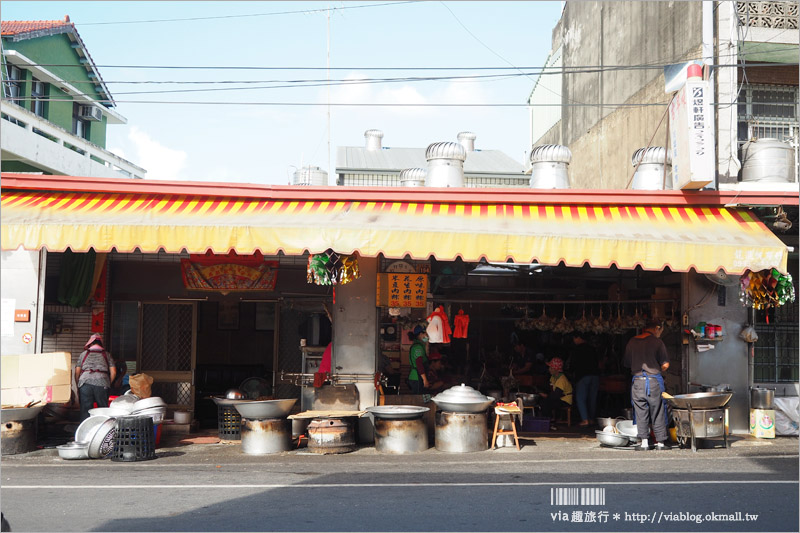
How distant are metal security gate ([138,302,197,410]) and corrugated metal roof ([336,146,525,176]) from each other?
47.9 ft

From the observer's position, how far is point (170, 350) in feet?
46.3

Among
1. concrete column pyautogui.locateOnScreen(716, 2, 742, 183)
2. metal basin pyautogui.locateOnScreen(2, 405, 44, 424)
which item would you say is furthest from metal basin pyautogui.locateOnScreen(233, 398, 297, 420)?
concrete column pyautogui.locateOnScreen(716, 2, 742, 183)

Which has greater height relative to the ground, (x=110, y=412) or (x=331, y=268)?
(x=331, y=268)

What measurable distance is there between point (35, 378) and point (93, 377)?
85 cm

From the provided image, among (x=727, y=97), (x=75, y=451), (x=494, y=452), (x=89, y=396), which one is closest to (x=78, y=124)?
(x=89, y=396)

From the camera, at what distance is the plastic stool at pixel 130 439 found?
1052 centimetres

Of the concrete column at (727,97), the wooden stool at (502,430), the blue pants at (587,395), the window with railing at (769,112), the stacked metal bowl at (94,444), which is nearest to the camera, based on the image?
the stacked metal bowl at (94,444)

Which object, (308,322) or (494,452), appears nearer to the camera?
(494,452)

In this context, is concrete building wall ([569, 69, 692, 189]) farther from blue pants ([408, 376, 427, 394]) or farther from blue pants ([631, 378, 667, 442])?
blue pants ([408, 376, 427, 394])

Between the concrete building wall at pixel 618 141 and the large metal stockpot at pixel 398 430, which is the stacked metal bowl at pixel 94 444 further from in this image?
the concrete building wall at pixel 618 141

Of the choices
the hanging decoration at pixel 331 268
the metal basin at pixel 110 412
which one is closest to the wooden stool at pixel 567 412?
the hanging decoration at pixel 331 268

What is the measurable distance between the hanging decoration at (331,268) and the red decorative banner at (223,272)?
6.12 feet

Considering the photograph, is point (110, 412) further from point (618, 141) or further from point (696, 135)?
point (618, 141)

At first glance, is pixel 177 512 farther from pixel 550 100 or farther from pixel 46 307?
pixel 550 100
